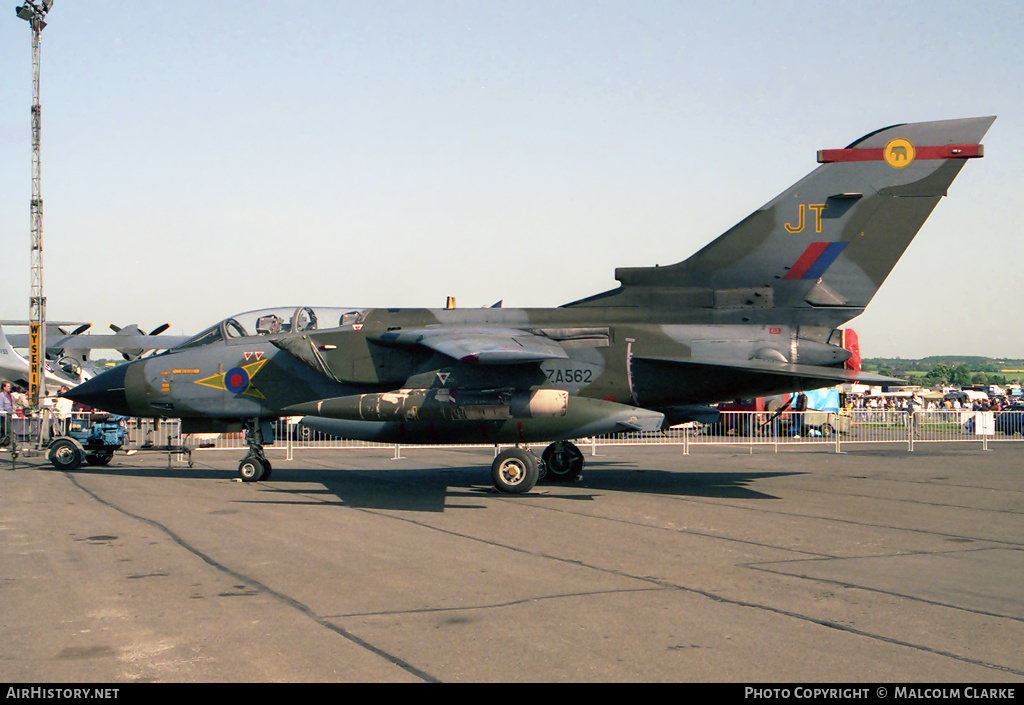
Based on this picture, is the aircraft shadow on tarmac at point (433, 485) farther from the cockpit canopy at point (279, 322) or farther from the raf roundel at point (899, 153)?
the raf roundel at point (899, 153)

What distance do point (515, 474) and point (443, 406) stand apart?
5.07ft

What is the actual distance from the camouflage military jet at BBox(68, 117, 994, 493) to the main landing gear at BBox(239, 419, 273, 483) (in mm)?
26

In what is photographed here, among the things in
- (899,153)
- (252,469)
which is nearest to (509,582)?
(252,469)

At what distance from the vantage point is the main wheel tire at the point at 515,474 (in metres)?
13.5

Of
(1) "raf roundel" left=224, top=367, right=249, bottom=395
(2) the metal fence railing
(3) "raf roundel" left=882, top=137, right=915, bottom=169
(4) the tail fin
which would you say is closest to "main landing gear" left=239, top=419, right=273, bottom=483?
(1) "raf roundel" left=224, top=367, right=249, bottom=395

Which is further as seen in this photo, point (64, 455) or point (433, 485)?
point (64, 455)

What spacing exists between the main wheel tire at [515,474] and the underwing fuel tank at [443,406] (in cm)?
74

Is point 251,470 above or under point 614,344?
under

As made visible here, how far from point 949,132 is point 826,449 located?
11.6 metres

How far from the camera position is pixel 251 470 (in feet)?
49.5

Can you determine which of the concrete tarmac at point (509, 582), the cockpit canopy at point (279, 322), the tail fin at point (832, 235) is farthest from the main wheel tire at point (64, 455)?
the tail fin at point (832, 235)

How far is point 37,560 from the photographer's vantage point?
8.23 meters

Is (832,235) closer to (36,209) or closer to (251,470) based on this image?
(251,470)

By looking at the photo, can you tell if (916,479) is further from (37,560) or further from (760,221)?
(37,560)
